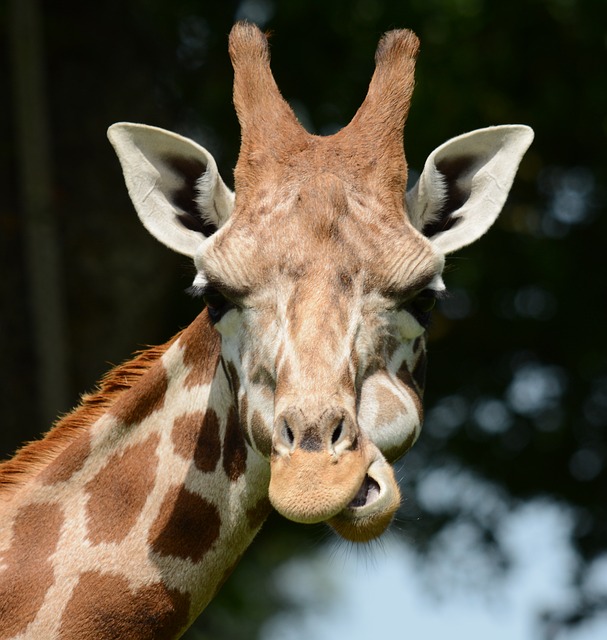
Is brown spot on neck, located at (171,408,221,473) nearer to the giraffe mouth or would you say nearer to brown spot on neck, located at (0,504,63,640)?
brown spot on neck, located at (0,504,63,640)

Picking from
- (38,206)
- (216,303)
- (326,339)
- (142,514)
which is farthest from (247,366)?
(38,206)

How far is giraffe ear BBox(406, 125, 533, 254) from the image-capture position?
6.11 meters

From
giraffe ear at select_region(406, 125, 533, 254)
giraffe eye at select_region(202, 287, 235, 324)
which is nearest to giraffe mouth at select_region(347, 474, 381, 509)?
giraffe eye at select_region(202, 287, 235, 324)

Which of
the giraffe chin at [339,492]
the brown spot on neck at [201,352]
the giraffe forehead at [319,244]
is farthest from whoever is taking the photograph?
the brown spot on neck at [201,352]

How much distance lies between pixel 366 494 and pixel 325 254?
44.3 inches

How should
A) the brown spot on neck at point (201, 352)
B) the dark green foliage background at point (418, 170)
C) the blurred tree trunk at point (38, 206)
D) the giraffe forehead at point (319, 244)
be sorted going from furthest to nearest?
the dark green foliage background at point (418, 170), the blurred tree trunk at point (38, 206), the brown spot on neck at point (201, 352), the giraffe forehead at point (319, 244)

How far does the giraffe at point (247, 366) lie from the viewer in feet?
17.3

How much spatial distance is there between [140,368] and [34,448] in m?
0.71

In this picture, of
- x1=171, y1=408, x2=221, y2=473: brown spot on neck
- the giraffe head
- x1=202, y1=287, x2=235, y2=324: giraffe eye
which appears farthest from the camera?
x1=171, y1=408, x2=221, y2=473: brown spot on neck

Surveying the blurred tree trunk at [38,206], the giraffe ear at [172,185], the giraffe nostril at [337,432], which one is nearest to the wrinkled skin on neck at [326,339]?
the giraffe nostril at [337,432]

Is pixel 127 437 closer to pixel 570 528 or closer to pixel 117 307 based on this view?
pixel 117 307

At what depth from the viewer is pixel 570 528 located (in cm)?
1741

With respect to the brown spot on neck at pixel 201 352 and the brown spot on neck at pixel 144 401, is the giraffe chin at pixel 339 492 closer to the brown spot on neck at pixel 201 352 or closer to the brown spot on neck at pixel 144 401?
the brown spot on neck at pixel 201 352

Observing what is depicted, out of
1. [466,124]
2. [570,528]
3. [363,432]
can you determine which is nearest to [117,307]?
[466,124]
